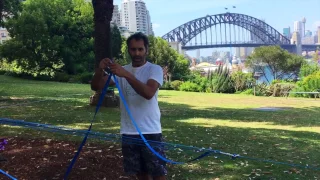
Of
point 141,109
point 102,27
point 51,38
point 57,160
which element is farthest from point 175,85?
point 141,109

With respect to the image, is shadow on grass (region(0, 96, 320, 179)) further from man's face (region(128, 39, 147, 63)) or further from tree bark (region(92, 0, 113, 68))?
man's face (region(128, 39, 147, 63))

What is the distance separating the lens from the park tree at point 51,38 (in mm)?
31219

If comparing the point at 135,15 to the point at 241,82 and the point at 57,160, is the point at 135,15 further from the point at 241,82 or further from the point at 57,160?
the point at 57,160

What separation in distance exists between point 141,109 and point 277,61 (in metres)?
52.1

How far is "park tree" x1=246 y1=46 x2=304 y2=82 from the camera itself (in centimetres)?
5063

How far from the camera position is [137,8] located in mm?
67188

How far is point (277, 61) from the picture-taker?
170 ft

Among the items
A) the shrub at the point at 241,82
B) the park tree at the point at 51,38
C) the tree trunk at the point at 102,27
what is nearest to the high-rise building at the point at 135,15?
the park tree at the point at 51,38

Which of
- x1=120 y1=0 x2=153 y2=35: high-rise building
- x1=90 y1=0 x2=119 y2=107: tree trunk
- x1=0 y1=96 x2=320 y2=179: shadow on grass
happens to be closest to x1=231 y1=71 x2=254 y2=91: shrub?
x1=0 y1=96 x2=320 y2=179: shadow on grass

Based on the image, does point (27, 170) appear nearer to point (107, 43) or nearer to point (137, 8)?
point (107, 43)

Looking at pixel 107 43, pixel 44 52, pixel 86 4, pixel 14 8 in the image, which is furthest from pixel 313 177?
pixel 86 4

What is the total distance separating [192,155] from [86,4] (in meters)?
34.1

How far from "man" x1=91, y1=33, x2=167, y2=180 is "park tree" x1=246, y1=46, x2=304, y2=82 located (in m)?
50.9

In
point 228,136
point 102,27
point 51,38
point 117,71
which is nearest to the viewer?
point 117,71
